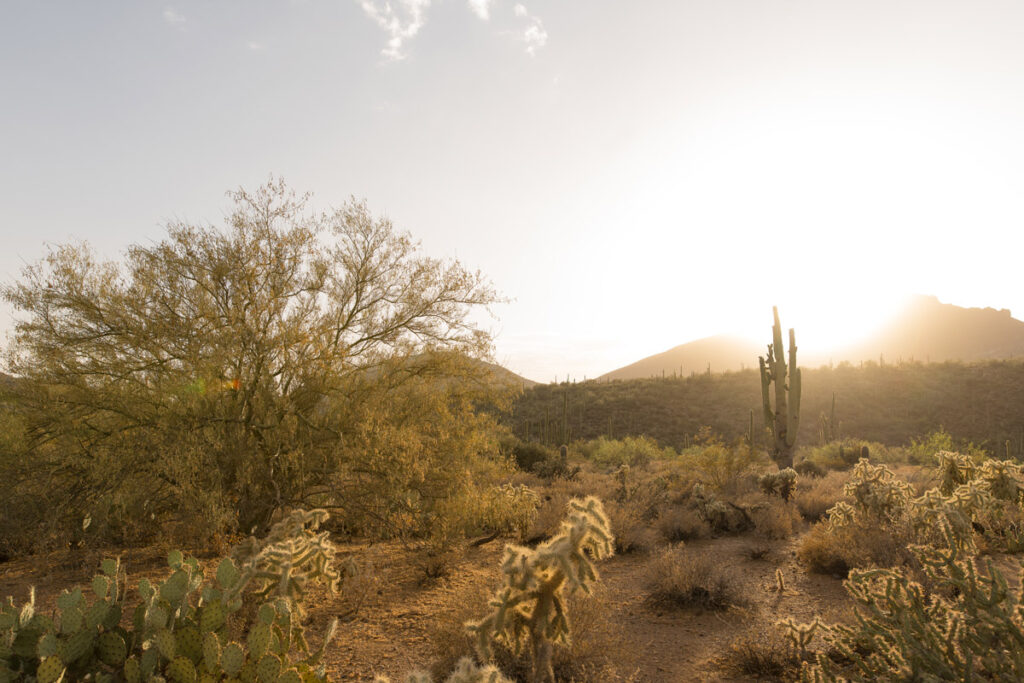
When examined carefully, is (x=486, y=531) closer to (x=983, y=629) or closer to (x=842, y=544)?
(x=842, y=544)

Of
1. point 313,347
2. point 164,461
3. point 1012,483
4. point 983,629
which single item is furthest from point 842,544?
point 164,461

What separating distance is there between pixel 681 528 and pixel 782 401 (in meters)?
8.52

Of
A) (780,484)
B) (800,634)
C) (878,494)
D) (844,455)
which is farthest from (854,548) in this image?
(844,455)

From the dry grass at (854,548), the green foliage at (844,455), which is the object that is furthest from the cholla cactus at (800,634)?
the green foliage at (844,455)

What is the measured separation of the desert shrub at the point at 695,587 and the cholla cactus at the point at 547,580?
13.5 ft

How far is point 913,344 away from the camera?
321 ft

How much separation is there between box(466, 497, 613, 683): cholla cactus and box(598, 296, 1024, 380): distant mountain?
238ft

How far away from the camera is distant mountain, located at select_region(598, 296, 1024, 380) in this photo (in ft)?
291

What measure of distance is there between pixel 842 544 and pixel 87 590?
9.85 metres

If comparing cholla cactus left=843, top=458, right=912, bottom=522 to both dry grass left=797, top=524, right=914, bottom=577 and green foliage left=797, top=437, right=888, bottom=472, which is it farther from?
green foliage left=797, top=437, right=888, bottom=472

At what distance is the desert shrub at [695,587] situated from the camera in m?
6.70

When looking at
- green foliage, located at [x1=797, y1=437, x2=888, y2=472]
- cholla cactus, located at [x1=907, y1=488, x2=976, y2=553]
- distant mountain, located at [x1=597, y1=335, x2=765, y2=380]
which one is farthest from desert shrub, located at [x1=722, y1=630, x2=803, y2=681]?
distant mountain, located at [x1=597, y1=335, x2=765, y2=380]

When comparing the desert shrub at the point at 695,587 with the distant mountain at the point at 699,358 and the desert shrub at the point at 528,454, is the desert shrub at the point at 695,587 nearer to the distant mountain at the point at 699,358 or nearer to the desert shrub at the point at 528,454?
the desert shrub at the point at 528,454

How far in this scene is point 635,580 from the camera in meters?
7.86
